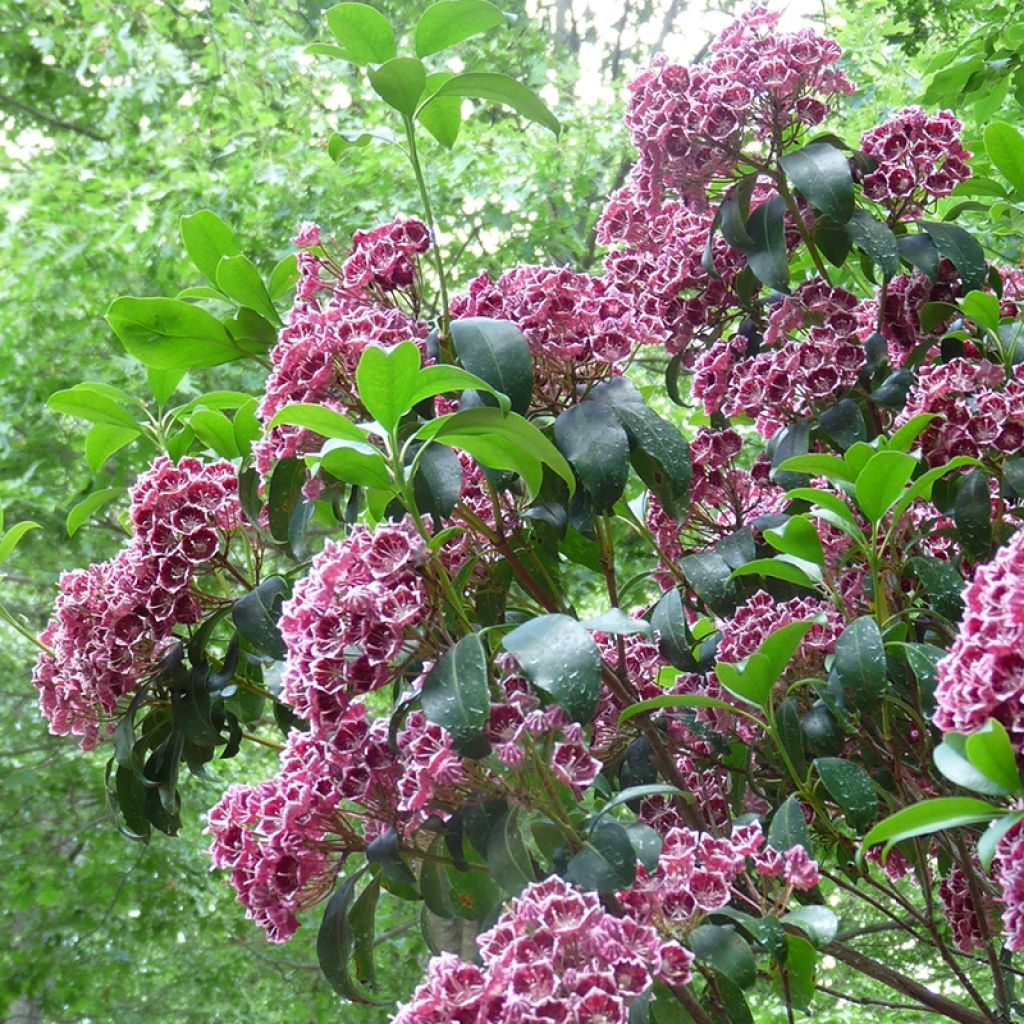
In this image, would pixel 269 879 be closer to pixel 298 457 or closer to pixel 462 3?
pixel 298 457

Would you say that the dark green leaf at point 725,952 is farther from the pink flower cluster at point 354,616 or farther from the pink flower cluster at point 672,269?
the pink flower cluster at point 672,269

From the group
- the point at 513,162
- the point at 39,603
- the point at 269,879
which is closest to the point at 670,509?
the point at 269,879

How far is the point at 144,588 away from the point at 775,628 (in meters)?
0.64

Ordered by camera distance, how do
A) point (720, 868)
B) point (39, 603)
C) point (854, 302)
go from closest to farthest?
1. point (720, 868)
2. point (854, 302)
3. point (39, 603)

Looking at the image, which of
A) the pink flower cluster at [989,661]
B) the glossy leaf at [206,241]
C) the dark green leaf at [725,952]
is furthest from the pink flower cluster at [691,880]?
the glossy leaf at [206,241]

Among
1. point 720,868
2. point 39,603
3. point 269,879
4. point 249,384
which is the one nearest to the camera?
point 720,868

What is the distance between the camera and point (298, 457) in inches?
48.6

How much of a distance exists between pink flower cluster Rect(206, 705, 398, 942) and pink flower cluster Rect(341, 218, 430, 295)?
48cm

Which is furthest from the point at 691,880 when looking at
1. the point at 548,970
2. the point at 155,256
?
the point at 155,256

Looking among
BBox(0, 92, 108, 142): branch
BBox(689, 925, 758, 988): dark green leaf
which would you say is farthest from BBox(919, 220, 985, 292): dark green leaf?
BBox(0, 92, 108, 142): branch

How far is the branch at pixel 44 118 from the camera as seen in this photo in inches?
202

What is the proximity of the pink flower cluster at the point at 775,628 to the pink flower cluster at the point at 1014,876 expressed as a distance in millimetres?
423

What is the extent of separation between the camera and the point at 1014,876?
0.72 metres

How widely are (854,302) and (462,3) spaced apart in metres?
0.52
